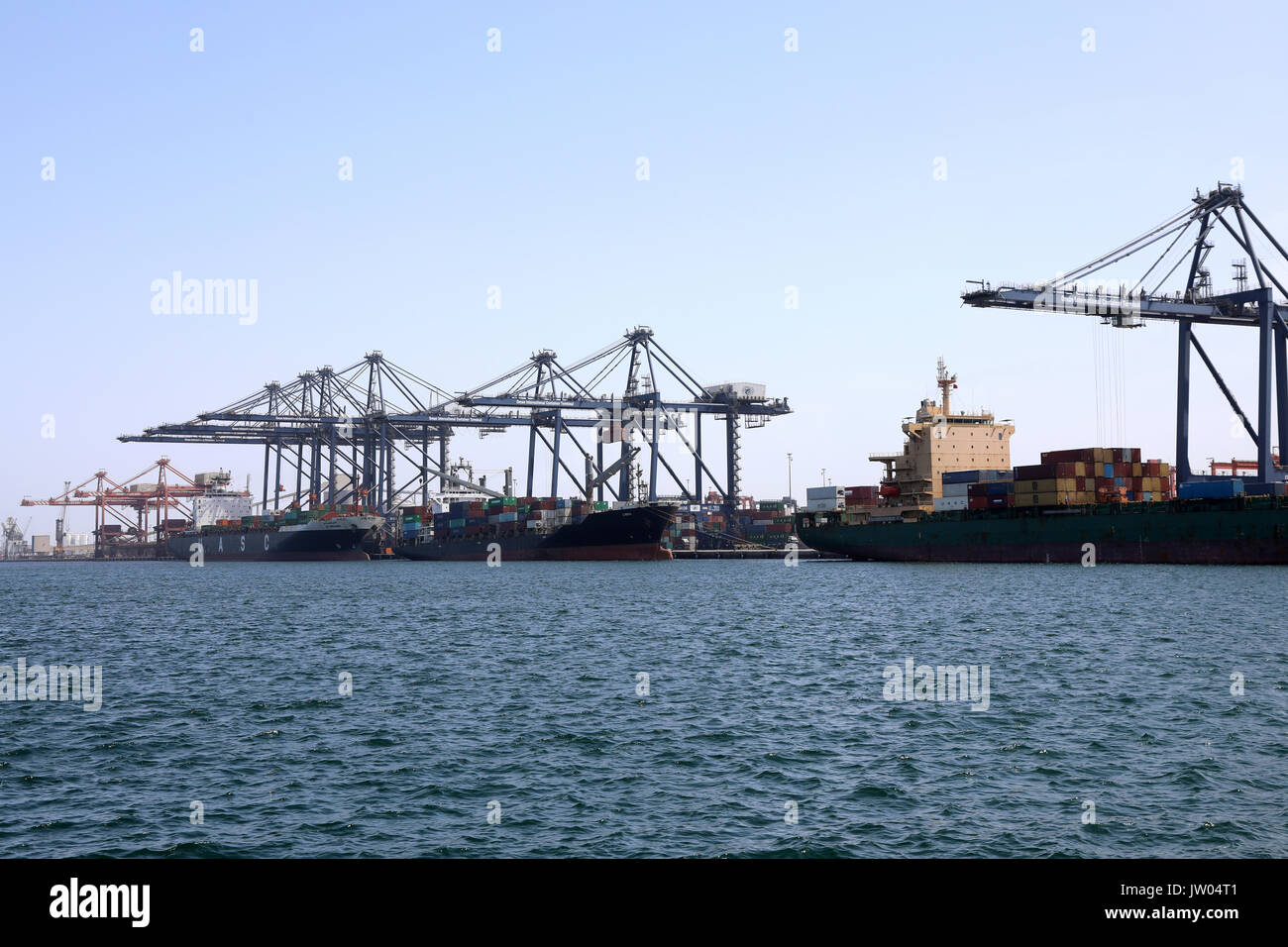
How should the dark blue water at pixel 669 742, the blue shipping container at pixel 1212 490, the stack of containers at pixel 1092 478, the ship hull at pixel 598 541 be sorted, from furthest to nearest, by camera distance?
the ship hull at pixel 598 541 → the stack of containers at pixel 1092 478 → the blue shipping container at pixel 1212 490 → the dark blue water at pixel 669 742

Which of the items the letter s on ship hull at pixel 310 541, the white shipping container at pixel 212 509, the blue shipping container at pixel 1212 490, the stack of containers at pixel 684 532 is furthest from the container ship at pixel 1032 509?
the white shipping container at pixel 212 509

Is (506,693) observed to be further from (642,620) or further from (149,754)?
(642,620)

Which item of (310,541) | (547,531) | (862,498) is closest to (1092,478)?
(862,498)

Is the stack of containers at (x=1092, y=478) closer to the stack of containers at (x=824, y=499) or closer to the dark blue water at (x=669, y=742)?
the stack of containers at (x=824, y=499)

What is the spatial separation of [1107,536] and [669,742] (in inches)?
2431

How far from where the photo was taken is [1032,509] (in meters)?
76.9

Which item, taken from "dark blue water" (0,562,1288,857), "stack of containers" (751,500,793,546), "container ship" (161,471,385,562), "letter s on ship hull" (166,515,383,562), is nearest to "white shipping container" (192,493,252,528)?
"container ship" (161,471,385,562)

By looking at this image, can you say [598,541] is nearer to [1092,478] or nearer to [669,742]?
[1092,478]

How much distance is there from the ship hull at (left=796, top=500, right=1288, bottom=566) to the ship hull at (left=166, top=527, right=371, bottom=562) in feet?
265

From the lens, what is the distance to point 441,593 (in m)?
68.0

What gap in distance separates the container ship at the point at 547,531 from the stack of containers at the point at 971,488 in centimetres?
3540

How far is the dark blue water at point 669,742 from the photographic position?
Answer: 14109mm

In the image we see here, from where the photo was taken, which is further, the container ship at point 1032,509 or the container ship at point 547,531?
the container ship at point 547,531

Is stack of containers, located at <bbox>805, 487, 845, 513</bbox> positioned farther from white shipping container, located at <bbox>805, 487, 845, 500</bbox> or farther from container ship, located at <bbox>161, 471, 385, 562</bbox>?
container ship, located at <bbox>161, 471, 385, 562</bbox>
